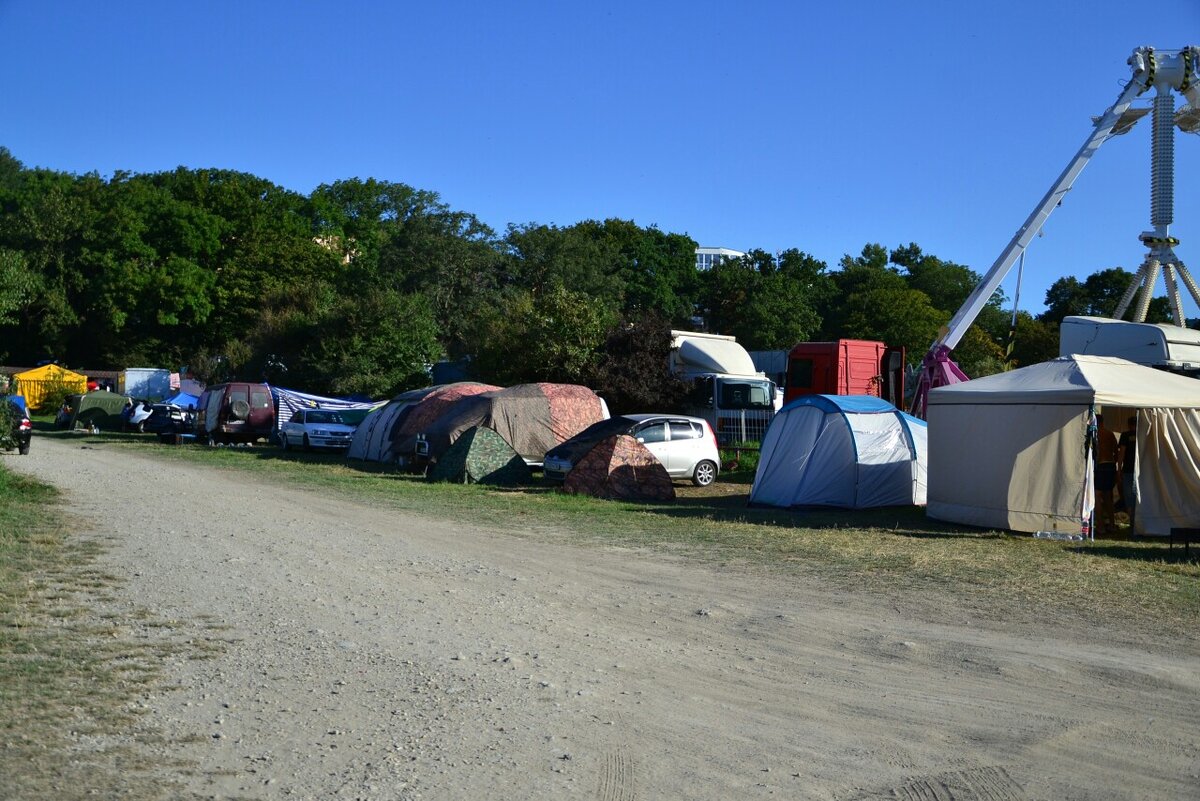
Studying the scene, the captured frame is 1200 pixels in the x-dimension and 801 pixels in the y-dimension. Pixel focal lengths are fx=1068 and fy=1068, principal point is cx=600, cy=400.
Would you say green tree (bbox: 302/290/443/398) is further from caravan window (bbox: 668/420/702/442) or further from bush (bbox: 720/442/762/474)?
caravan window (bbox: 668/420/702/442)

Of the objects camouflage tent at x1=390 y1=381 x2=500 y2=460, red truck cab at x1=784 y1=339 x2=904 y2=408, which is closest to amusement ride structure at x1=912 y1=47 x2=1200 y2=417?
red truck cab at x1=784 y1=339 x2=904 y2=408

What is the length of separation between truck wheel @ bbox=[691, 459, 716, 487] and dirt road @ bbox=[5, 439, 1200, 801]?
1140cm

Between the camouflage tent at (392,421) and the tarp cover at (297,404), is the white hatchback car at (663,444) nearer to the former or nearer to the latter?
the camouflage tent at (392,421)

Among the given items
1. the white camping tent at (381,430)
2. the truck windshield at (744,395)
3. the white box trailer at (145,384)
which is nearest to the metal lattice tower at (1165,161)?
the truck windshield at (744,395)

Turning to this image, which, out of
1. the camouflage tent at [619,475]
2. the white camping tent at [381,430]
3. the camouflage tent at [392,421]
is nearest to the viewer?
the camouflage tent at [619,475]

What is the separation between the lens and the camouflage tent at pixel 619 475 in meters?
20.1

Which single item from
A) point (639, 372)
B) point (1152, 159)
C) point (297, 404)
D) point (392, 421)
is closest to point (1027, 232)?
point (1152, 159)

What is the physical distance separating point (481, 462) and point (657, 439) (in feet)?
12.3

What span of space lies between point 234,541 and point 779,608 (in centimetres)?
669

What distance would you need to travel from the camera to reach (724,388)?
28391 mm

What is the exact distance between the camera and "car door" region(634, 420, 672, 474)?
72.6 feet

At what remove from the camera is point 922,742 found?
580 centimetres

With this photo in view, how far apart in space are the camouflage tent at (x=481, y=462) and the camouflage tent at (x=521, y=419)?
1.01 metres

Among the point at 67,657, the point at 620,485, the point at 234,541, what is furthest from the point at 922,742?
the point at 620,485
